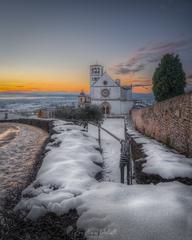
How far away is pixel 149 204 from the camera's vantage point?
3201mm

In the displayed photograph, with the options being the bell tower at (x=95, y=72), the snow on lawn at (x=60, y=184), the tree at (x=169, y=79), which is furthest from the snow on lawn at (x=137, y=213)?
the bell tower at (x=95, y=72)

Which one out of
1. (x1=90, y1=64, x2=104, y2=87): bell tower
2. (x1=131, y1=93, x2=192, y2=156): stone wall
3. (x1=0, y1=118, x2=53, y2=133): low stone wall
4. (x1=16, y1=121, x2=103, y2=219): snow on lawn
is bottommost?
(x1=0, y1=118, x2=53, y2=133): low stone wall

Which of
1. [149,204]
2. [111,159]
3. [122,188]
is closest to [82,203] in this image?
[122,188]

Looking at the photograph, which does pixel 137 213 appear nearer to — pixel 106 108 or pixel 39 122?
pixel 39 122

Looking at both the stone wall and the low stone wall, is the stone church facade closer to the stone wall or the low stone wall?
the low stone wall

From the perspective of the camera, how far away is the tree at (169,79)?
2988 cm

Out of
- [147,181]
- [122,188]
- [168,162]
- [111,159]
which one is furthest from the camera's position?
[111,159]

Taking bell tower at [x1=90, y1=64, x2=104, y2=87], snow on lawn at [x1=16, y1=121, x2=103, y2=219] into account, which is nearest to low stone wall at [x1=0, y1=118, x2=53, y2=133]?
snow on lawn at [x1=16, y1=121, x2=103, y2=219]

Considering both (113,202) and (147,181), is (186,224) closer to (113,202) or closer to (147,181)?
(113,202)

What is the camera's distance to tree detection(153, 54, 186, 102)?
2988cm

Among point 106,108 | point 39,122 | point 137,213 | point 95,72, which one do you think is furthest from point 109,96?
point 137,213

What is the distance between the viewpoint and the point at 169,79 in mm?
29781

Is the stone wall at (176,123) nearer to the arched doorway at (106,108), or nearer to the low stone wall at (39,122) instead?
the low stone wall at (39,122)

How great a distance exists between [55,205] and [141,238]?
1624 mm
